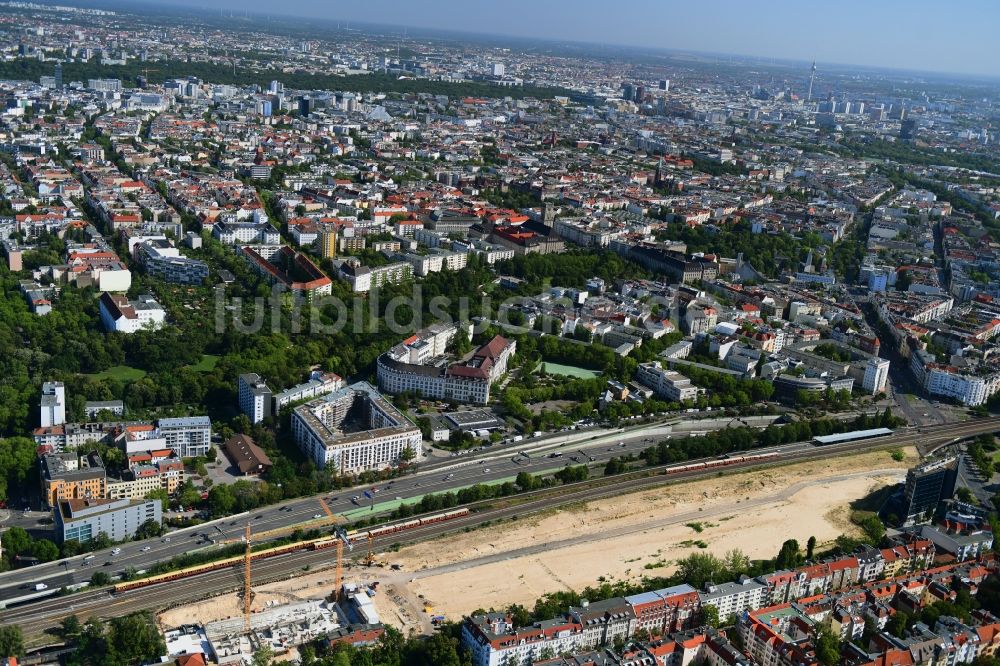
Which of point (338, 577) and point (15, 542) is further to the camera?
point (15, 542)

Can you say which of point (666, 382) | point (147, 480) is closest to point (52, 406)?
point (147, 480)

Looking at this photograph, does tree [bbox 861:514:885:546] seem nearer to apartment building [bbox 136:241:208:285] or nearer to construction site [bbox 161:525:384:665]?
construction site [bbox 161:525:384:665]

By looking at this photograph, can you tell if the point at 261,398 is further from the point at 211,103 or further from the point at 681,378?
the point at 211,103

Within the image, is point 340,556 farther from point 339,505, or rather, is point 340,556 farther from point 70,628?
point 70,628

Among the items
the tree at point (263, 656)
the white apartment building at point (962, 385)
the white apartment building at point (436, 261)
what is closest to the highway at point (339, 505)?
the tree at point (263, 656)

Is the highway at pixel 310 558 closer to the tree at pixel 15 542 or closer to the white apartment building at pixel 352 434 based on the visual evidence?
the white apartment building at pixel 352 434
